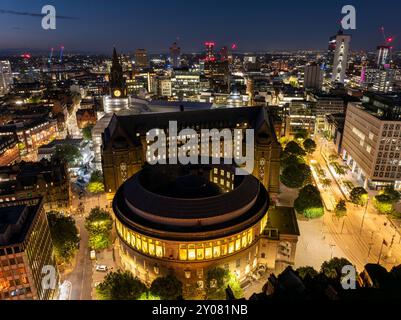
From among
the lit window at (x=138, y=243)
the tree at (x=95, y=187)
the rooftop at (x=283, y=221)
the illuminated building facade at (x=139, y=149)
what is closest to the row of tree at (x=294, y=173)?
the illuminated building facade at (x=139, y=149)

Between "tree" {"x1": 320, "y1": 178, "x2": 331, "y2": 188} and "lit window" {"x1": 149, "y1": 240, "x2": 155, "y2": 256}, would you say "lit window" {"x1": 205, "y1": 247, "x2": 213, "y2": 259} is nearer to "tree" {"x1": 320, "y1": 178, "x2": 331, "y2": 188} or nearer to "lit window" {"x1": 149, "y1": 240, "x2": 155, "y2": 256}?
"lit window" {"x1": 149, "y1": 240, "x2": 155, "y2": 256}

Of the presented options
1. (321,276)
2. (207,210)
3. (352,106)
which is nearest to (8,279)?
(207,210)

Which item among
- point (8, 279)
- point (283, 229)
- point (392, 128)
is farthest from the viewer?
point (392, 128)

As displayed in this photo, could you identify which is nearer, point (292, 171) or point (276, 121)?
point (292, 171)

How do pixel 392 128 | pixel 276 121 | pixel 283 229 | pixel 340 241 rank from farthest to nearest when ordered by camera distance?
pixel 276 121 < pixel 392 128 < pixel 340 241 < pixel 283 229

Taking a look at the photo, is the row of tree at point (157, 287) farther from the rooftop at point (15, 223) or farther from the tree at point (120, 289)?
the rooftop at point (15, 223)

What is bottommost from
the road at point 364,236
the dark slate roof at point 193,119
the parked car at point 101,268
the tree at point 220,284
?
the parked car at point 101,268
